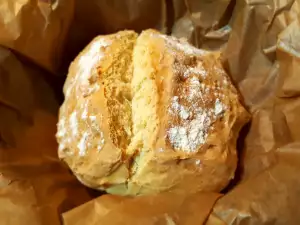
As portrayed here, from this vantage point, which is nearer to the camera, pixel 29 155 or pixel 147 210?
pixel 147 210

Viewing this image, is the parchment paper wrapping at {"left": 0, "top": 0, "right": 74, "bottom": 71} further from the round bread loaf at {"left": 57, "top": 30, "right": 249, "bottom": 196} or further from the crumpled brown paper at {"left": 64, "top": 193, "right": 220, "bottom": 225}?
the crumpled brown paper at {"left": 64, "top": 193, "right": 220, "bottom": 225}

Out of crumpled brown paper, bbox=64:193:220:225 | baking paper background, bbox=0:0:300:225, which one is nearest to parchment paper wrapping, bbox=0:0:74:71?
baking paper background, bbox=0:0:300:225

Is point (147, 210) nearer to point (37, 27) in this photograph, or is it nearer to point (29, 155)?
point (29, 155)

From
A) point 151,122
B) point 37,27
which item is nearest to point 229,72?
point 151,122

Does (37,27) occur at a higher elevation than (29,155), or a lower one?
higher

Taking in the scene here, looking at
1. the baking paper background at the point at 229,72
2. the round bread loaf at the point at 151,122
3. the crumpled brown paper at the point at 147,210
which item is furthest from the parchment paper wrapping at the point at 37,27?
the crumpled brown paper at the point at 147,210

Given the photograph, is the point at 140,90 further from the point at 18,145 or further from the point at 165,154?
the point at 18,145

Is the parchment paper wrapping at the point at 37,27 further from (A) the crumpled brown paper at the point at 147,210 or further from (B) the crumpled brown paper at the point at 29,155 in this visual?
(A) the crumpled brown paper at the point at 147,210

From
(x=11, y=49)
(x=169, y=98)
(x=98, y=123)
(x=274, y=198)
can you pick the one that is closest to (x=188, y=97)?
(x=169, y=98)
